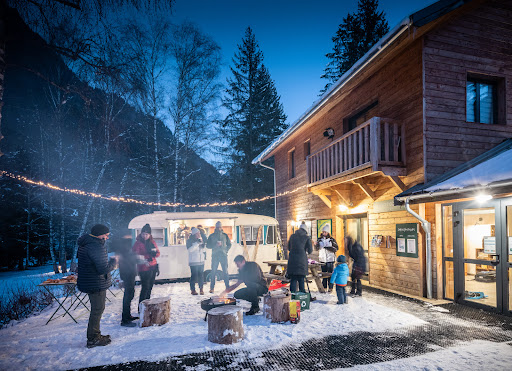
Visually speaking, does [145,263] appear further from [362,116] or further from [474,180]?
[362,116]

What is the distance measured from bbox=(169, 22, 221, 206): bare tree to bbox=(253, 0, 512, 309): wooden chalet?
10.7 meters

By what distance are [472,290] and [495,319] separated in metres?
1.77

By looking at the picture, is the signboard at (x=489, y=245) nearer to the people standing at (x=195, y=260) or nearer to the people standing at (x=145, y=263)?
the people standing at (x=195, y=260)

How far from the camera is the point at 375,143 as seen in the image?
7.38 metres

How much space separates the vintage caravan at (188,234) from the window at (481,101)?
785 cm

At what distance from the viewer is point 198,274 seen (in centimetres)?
838

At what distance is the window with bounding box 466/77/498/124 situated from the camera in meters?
7.99

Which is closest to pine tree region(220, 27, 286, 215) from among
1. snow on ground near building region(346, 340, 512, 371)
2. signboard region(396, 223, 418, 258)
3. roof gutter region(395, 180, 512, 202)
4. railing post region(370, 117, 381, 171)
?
signboard region(396, 223, 418, 258)

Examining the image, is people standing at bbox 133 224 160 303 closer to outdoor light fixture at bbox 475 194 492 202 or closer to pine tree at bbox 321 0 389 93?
outdoor light fixture at bbox 475 194 492 202

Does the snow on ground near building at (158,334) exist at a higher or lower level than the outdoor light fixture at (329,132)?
lower

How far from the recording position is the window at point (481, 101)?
7.99m

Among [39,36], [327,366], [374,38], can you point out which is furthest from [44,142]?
[374,38]

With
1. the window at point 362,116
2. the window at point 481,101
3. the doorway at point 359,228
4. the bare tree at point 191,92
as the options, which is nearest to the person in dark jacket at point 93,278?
the doorway at point 359,228

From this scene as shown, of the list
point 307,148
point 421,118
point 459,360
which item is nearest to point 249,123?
point 307,148
